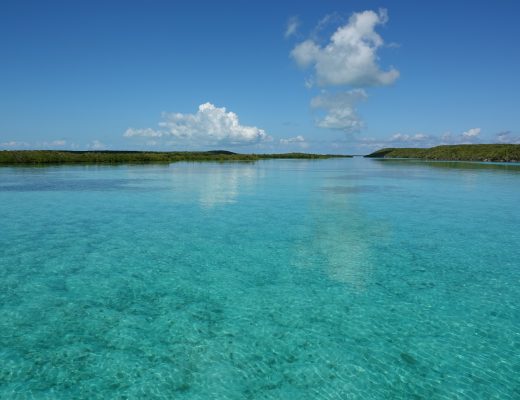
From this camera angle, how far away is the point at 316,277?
42.5ft

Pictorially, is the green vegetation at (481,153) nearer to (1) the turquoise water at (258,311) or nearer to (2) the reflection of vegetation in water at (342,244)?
(2) the reflection of vegetation in water at (342,244)

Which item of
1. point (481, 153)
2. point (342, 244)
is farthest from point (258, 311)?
point (481, 153)

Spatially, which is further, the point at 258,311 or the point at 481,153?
the point at 481,153

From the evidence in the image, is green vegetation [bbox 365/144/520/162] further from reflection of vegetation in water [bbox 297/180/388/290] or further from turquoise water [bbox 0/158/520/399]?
turquoise water [bbox 0/158/520/399]

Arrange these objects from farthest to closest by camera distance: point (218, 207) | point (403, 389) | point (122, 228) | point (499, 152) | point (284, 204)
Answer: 1. point (499, 152)
2. point (284, 204)
3. point (218, 207)
4. point (122, 228)
5. point (403, 389)

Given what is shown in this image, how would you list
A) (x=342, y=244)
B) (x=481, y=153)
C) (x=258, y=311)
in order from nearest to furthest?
(x=258, y=311) < (x=342, y=244) < (x=481, y=153)

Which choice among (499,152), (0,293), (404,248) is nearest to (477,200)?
(404,248)

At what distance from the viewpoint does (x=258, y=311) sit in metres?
10.4

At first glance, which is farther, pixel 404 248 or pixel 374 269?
pixel 404 248

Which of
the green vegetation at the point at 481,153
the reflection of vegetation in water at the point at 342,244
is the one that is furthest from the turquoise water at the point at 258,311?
the green vegetation at the point at 481,153

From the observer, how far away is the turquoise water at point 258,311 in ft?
24.0

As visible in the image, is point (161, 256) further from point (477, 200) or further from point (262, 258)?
point (477, 200)

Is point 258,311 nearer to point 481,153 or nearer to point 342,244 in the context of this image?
point 342,244

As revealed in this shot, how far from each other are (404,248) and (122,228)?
15886 mm
